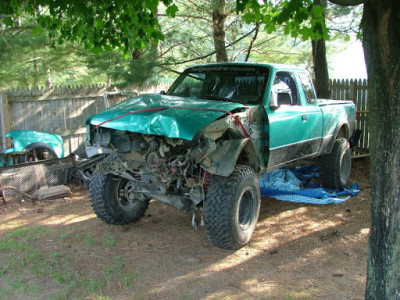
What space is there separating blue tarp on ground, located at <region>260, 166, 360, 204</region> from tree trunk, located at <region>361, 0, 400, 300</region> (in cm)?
342

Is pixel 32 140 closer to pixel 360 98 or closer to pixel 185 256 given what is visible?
pixel 185 256

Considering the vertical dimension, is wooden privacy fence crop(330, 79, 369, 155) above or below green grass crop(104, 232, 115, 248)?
above

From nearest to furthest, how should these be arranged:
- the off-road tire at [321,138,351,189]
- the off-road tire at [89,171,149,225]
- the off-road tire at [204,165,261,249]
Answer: the off-road tire at [204,165,261,249]
the off-road tire at [89,171,149,225]
the off-road tire at [321,138,351,189]

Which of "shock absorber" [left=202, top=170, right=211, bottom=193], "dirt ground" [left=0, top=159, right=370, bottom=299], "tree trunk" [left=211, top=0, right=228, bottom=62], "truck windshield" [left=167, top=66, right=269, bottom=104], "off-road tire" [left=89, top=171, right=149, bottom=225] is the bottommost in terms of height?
"dirt ground" [left=0, top=159, right=370, bottom=299]

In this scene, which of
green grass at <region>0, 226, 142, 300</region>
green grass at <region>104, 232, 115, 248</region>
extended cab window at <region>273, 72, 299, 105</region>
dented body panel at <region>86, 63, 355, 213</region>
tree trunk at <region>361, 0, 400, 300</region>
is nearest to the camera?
tree trunk at <region>361, 0, 400, 300</region>

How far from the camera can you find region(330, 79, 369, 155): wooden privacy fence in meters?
9.80

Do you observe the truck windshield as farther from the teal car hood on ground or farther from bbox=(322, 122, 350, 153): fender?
bbox=(322, 122, 350, 153): fender

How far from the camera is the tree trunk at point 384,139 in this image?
2.97 metres

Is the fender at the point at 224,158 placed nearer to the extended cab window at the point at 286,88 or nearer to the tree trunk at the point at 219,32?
the extended cab window at the point at 286,88

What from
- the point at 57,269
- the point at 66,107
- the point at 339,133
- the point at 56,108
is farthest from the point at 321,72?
the point at 57,269

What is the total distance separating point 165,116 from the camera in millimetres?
4285

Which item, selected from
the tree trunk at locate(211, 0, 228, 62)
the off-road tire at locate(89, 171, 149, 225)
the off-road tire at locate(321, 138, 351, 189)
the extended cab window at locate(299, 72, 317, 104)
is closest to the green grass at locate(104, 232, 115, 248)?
the off-road tire at locate(89, 171, 149, 225)

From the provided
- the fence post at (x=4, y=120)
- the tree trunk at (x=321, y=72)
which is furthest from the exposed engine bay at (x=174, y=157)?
the tree trunk at (x=321, y=72)

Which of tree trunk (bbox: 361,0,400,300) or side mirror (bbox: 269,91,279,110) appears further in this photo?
side mirror (bbox: 269,91,279,110)
